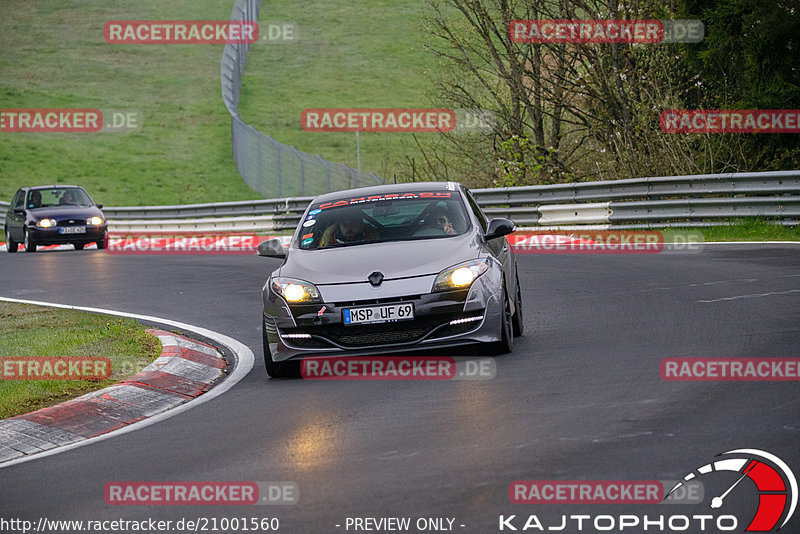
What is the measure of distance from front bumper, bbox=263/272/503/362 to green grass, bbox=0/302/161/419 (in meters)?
1.52

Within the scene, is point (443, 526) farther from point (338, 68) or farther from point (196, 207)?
point (338, 68)

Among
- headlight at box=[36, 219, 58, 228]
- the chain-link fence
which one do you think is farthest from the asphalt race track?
the chain-link fence

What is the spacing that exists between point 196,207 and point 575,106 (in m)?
10.9

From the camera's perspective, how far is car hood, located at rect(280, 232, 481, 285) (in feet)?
31.7

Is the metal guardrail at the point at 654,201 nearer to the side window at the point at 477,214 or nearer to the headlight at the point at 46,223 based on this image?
the headlight at the point at 46,223

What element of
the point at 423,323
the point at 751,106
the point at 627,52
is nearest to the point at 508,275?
the point at 423,323

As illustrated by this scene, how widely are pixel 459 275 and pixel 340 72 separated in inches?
2822

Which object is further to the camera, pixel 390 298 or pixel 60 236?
pixel 60 236

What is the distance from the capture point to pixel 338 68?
81312mm

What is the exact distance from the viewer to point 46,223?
96.1ft

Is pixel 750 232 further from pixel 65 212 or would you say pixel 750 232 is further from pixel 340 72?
pixel 340 72

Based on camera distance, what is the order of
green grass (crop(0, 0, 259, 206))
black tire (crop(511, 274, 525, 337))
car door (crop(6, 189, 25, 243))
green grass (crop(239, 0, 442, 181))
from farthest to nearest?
green grass (crop(239, 0, 442, 181)) < green grass (crop(0, 0, 259, 206)) < car door (crop(6, 189, 25, 243)) < black tire (crop(511, 274, 525, 337))

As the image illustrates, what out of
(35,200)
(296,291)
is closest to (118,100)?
(35,200)

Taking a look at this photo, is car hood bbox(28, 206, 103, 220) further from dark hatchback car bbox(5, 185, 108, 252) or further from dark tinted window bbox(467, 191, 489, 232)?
dark tinted window bbox(467, 191, 489, 232)
